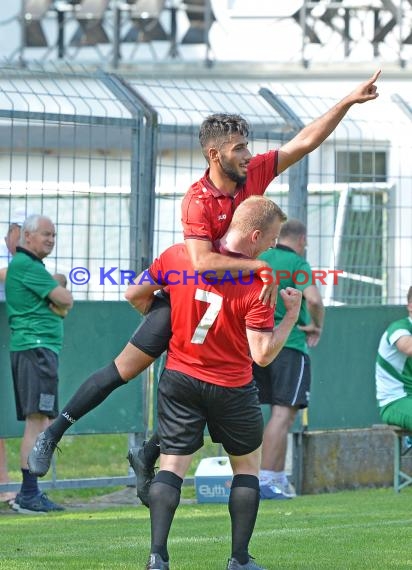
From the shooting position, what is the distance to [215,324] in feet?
21.3

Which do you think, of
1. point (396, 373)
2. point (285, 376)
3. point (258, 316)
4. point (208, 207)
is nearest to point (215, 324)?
point (258, 316)

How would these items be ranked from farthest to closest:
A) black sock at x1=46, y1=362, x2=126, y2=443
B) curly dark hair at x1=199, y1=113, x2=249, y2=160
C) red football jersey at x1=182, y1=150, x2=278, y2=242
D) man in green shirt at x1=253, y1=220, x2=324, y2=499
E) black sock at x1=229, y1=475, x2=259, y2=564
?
man in green shirt at x1=253, y1=220, x2=324, y2=499, black sock at x1=46, y1=362, x2=126, y2=443, curly dark hair at x1=199, y1=113, x2=249, y2=160, red football jersey at x1=182, y1=150, x2=278, y2=242, black sock at x1=229, y1=475, x2=259, y2=564

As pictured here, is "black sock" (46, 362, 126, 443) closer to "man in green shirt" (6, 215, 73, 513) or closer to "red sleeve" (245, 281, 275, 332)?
"red sleeve" (245, 281, 275, 332)

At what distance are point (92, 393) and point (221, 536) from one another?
1522mm

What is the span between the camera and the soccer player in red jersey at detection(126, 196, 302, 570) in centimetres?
648

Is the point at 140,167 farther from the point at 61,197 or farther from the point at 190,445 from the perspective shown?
the point at 190,445

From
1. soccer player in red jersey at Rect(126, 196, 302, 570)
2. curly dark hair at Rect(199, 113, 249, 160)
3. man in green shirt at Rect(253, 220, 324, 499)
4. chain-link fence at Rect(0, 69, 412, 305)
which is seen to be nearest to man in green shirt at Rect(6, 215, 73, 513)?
chain-link fence at Rect(0, 69, 412, 305)

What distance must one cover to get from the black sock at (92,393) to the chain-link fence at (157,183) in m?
3.64

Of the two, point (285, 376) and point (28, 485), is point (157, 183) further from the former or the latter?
point (28, 485)

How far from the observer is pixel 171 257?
22.7 feet

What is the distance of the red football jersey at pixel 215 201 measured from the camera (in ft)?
22.7

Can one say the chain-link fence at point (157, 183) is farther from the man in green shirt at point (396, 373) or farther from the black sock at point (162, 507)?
the black sock at point (162, 507)

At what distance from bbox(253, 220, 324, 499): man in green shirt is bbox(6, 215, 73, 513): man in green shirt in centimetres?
171

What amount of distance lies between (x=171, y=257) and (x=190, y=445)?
94cm
